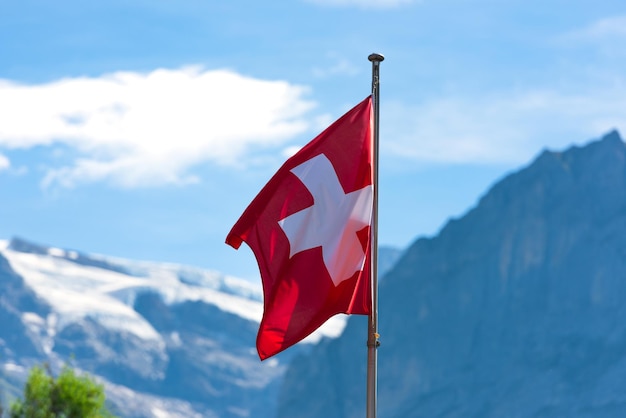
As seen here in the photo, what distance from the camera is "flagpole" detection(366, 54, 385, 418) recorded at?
17969mm

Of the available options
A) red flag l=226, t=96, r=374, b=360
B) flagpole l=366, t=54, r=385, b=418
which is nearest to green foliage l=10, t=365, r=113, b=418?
red flag l=226, t=96, r=374, b=360

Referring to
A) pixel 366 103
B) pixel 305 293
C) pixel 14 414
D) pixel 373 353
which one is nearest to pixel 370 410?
pixel 373 353

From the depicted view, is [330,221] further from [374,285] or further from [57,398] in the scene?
[57,398]

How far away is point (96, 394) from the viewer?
287ft

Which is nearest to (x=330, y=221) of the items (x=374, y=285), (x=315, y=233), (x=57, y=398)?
(x=315, y=233)

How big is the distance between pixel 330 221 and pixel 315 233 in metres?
0.31

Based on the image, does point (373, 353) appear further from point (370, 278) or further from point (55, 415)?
point (55, 415)

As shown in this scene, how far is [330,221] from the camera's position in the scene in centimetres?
1900

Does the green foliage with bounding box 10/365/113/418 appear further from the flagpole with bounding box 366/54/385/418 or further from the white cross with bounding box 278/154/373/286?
the flagpole with bounding box 366/54/385/418

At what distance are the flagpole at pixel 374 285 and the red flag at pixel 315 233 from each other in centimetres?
11

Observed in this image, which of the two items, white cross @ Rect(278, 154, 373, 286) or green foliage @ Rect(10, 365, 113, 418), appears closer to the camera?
white cross @ Rect(278, 154, 373, 286)

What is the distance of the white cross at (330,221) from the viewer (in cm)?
1867

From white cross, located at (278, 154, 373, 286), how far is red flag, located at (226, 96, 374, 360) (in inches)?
0.6

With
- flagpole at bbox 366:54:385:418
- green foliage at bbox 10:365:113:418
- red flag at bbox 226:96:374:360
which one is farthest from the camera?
green foliage at bbox 10:365:113:418
